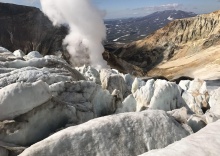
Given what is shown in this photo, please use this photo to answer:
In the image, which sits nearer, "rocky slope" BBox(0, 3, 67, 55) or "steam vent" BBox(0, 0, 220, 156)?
"steam vent" BBox(0, 0, 220, 156)

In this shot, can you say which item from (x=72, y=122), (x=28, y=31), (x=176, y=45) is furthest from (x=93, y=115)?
(x=176, y=45)

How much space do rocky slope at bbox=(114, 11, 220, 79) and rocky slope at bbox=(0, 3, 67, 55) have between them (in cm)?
2413

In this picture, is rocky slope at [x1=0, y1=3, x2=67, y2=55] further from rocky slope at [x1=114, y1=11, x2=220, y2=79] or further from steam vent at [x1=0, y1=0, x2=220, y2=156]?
steam vent at [x1=0, y1=0, x2=220, y2=156]

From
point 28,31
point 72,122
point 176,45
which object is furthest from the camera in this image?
point 176,45

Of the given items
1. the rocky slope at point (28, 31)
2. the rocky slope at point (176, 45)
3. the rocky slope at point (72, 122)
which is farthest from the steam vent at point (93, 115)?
the rocky slope at point (176, 45)

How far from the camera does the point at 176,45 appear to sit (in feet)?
330

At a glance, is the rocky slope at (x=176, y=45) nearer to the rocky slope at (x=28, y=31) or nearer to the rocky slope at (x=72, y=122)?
the rocky slope at (x=28, y=31)

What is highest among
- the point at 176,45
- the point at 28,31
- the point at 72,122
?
the point at 72,122

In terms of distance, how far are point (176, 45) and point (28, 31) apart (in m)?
47.6

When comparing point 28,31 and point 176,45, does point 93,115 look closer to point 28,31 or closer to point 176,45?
point 28,31

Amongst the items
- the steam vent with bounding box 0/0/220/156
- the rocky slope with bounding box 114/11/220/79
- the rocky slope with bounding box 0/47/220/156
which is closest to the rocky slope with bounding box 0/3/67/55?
the rocky slope with bounding box 114/11/220/79

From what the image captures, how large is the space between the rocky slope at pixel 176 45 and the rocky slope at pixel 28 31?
79.2ft

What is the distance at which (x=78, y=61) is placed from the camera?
61156 millimetres

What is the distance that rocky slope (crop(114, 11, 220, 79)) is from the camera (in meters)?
85.8
